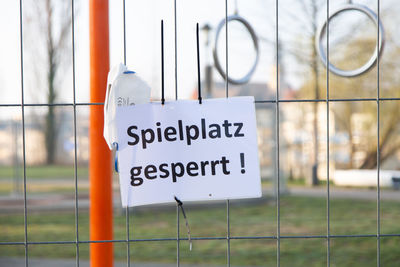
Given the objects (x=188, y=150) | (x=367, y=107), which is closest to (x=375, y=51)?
(x=188, y=150)

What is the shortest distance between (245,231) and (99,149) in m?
5.32

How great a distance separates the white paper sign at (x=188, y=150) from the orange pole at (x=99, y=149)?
1.92 ft

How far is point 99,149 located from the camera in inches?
105

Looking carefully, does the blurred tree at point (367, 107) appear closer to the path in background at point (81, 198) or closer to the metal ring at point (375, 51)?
the path in background at point (81, 198)

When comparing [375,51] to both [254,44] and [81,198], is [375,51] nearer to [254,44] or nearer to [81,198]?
[254,44]

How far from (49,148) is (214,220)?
51.2 feet

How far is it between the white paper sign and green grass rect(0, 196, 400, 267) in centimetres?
367

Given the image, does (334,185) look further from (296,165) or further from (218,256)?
(218,256)

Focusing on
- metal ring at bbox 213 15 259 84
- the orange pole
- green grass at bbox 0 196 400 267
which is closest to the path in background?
green grass at bbox 0 196 400 267

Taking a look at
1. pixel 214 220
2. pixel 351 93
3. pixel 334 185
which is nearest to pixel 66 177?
pixel 334 185

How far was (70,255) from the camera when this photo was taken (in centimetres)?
618

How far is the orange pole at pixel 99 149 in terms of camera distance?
8.48 feet

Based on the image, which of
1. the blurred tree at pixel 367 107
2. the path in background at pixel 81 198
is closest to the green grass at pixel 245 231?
the path in background at pixel 81 198

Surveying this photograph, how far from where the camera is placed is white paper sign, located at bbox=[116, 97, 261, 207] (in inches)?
81.6
